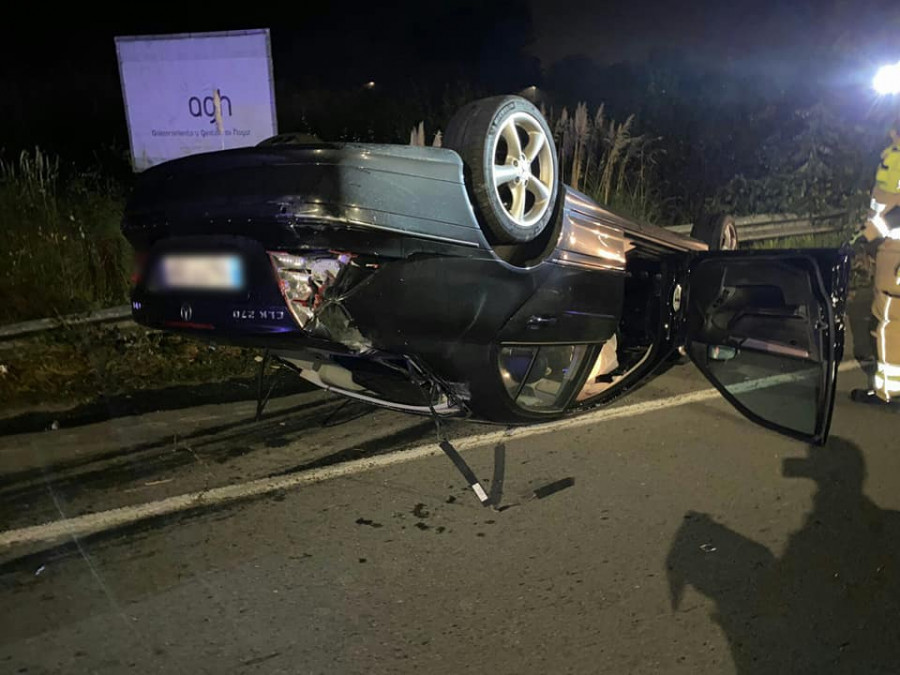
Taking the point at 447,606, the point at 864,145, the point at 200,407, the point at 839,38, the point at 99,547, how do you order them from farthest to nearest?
1. the point at 839,38
2. the point at 864,145
3. the point at 200,407
4. the point at 99,547
5. the point at 447,606

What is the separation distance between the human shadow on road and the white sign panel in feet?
18.9

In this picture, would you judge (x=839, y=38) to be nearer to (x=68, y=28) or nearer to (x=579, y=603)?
(x=579, y=603)

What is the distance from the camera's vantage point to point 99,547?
2975 mm

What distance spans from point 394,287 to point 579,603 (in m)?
1.41

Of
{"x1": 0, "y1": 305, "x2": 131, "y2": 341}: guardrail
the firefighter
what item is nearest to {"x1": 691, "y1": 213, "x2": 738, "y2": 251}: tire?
the firefighter

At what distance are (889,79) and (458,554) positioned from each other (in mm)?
4500

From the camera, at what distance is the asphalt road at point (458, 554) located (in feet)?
7.93

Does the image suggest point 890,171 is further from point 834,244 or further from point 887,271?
point 834,244

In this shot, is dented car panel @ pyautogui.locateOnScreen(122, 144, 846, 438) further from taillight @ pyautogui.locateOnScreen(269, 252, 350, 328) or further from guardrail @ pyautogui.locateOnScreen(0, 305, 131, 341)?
guardrail @ pyautogui.locateOnScreen(0, 305, 131, 341)

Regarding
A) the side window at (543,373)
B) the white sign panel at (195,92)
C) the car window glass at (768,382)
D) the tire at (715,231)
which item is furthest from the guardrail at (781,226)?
the white sign panel at (195,92)

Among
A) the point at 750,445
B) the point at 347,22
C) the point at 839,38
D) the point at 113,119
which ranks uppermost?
the point at 347,22

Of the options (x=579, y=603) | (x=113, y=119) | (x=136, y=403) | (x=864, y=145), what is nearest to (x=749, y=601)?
(x=579, y=603)

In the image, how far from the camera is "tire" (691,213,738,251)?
546cm

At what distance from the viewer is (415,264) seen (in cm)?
274
